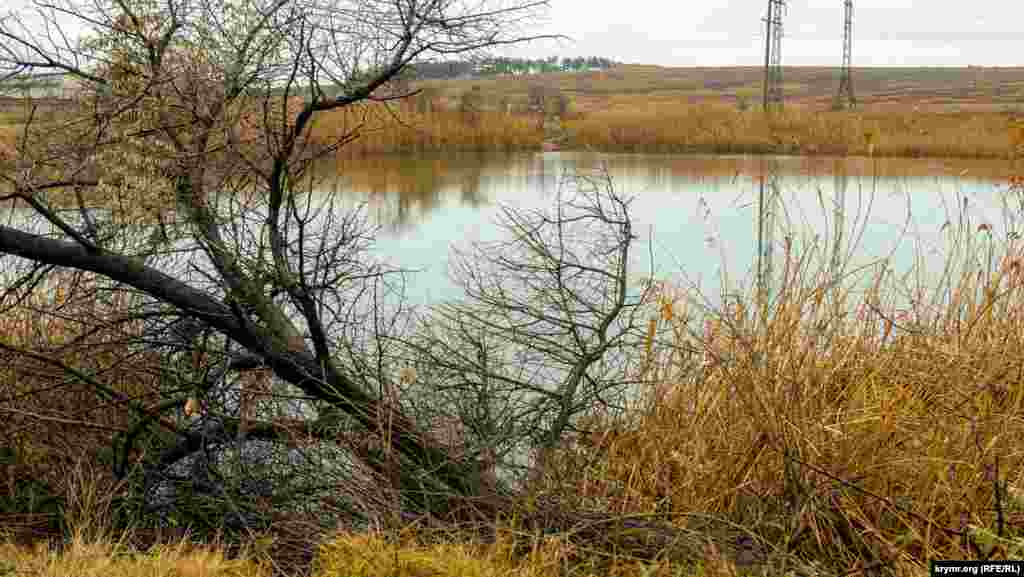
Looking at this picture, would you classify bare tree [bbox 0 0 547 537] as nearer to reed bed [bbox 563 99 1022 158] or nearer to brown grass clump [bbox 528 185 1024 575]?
brown grass clump [bbox 528 185 1024 575]

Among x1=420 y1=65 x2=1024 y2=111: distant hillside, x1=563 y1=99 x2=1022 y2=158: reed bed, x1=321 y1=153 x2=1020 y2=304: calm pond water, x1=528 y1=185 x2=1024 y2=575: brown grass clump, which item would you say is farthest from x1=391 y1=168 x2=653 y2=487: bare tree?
x1=420 y1=65 x2=1024 y2=111: distant hillside

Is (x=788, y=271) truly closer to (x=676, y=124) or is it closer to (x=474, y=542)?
(x=474, y=542)

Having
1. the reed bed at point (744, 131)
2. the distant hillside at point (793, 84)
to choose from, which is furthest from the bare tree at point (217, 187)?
the distant hillside at point (793, 84)

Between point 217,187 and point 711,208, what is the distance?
608 cm

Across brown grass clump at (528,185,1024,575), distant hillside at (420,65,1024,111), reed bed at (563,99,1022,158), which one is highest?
distant hillside at (420,65,1024,111)

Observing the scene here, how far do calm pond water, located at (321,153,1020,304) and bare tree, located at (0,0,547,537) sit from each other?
0.86 meters

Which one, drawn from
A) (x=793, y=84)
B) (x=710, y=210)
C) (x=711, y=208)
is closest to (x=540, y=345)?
(x=710, y=210)

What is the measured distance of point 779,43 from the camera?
803 inches

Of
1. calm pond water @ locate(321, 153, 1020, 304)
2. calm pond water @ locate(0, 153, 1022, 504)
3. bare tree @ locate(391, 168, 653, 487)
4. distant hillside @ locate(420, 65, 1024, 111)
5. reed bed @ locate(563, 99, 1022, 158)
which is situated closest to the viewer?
bare tree @ locate(391, 168, 653, 487)

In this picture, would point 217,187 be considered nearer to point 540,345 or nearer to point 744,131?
point 540,345

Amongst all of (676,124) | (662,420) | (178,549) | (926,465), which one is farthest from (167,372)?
(676,124)

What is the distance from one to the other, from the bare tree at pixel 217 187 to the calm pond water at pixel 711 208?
2.83ft

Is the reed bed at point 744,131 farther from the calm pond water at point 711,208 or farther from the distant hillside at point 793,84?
the distant hillside at point 793,84

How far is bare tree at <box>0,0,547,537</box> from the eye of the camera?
3359mm
